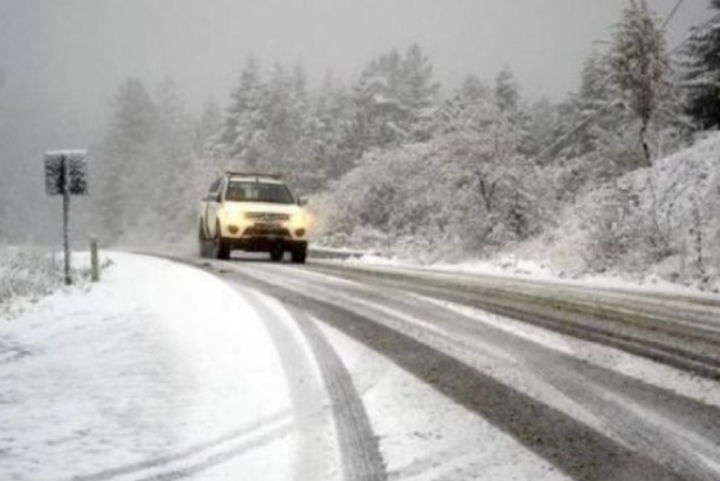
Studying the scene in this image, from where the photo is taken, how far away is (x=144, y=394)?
6.41 meters

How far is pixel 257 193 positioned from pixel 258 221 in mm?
1267

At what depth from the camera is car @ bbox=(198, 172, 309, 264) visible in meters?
21.0

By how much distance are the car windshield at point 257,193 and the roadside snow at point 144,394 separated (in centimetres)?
1039

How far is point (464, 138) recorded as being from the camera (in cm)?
2605

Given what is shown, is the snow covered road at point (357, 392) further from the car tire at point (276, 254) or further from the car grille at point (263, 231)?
the car tire at point (276, 254)

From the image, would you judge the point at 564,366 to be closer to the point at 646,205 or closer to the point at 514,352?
the point at 514,352

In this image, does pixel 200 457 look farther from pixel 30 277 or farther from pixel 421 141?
pixel 421 141

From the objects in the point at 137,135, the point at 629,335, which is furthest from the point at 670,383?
the point at 137,135

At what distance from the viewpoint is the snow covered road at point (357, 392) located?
15.5ft

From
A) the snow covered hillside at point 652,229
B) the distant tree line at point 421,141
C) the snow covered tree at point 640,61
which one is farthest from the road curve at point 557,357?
the snow covered tree at point 640,61

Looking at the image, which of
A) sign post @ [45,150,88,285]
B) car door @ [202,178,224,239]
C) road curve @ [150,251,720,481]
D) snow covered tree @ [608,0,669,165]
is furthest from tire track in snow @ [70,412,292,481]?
snow covered tree @ [608,0,669,165]

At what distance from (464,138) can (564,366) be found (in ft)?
63.6

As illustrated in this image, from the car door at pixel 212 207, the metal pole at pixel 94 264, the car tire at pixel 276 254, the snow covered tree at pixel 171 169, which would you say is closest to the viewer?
the metal pole at pixel 94 264

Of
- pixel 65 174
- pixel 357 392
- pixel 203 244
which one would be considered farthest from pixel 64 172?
pixel 357 392
